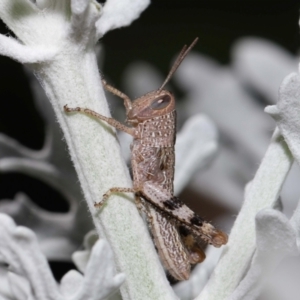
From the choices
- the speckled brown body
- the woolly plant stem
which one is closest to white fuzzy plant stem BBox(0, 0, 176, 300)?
the woolly plant stem

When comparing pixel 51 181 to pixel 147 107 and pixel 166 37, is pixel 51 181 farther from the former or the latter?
pixel 166 37

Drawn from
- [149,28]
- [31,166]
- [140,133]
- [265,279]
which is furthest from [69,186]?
[149,28]

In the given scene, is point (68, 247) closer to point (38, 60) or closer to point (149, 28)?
point (38, 60)

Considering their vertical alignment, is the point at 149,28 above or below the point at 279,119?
above

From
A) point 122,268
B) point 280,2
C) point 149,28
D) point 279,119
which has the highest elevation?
point 280,2

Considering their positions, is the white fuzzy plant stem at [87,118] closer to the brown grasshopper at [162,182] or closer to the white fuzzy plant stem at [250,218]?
the white fuzzy plant stem at [250,218]

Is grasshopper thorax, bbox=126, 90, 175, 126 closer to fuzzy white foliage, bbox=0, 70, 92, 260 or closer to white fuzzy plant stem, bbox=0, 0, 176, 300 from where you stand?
fuzzy white foliage, bbox=0, 70, 92, 260

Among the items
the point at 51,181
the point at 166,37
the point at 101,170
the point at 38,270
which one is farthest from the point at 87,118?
the point at 166,37
